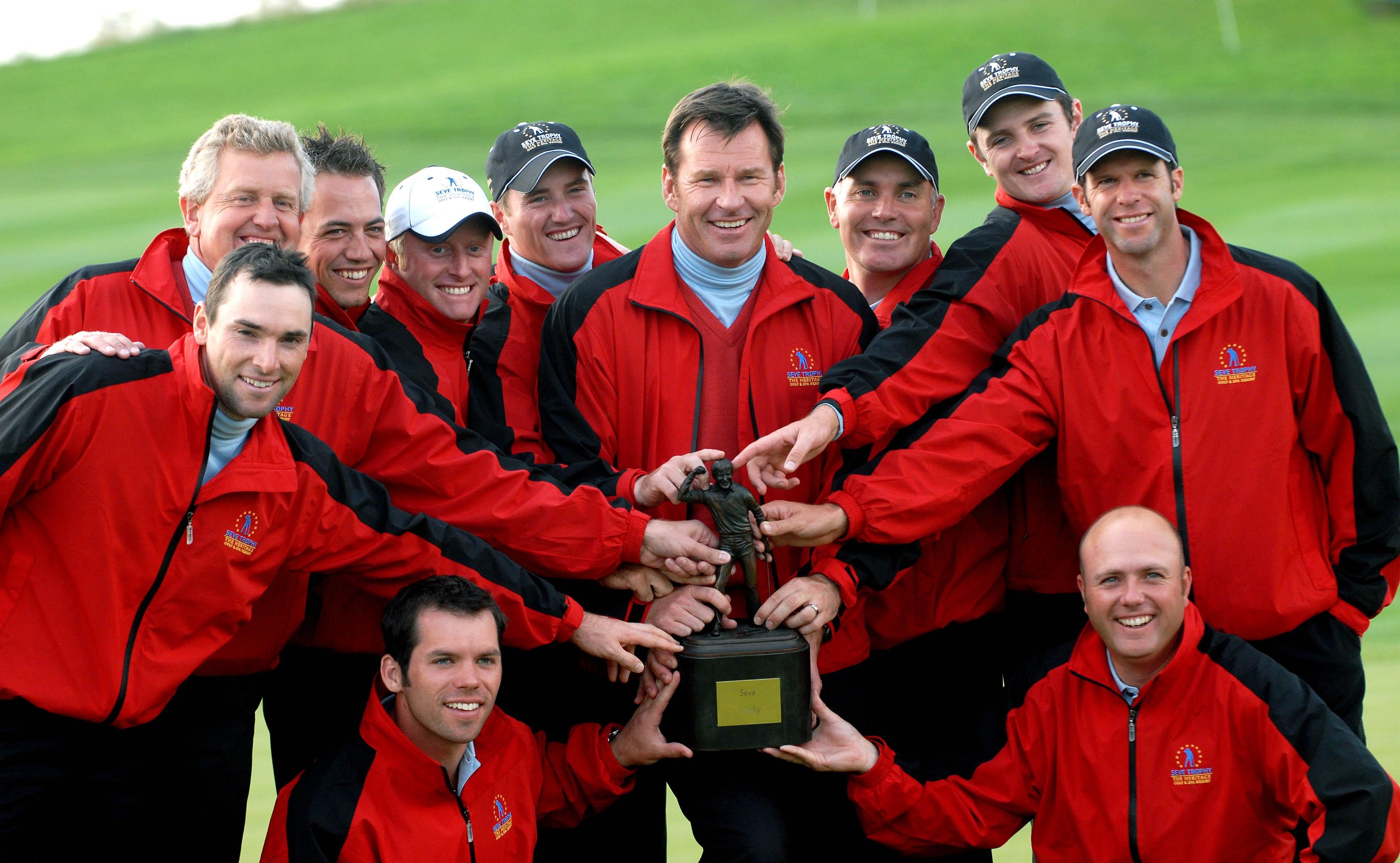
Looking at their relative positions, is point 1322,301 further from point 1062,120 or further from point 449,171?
point 449,171

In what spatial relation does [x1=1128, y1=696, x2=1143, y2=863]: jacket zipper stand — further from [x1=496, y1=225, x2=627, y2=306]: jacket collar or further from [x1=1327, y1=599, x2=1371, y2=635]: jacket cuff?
[x1=496, y1=225, x2=627, y2=306]: jacket collar

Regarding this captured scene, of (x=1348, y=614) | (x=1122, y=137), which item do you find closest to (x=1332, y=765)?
(x=1348, y=614)

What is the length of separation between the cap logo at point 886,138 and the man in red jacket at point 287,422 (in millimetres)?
1494

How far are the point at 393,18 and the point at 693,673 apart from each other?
34.9 meters

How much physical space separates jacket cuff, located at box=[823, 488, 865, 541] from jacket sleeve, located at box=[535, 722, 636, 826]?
0.90 metres

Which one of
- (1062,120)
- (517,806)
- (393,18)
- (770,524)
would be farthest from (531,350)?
(393,18)

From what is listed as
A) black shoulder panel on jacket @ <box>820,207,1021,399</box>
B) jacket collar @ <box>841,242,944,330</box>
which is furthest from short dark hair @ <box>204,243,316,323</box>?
jacket collar @ <box>841,242,944,330</box>

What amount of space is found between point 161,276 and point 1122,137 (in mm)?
2730

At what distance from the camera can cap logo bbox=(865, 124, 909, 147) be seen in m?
4.88

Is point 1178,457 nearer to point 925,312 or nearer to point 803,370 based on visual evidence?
point 925,312

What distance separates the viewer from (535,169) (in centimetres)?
512

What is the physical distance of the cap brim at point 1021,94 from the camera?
192 inches

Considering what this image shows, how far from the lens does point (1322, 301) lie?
14.3 ft

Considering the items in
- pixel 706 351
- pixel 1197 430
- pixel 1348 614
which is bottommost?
pixel 1348 614
